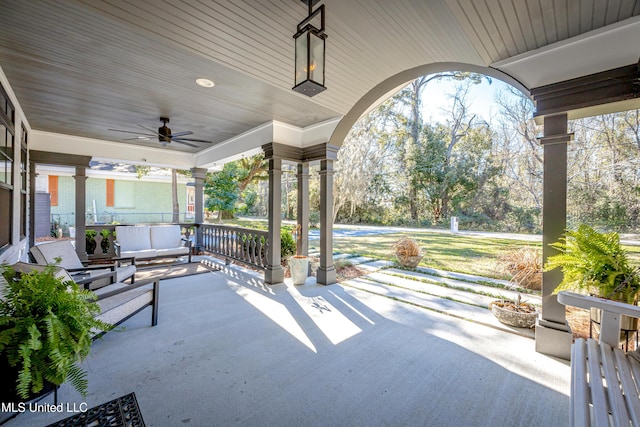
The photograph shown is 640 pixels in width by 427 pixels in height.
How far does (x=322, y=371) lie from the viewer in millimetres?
2428

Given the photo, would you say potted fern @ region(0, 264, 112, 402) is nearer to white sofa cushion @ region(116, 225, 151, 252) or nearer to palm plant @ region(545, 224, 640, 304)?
palm plant @ region(545, 224, 640, 304)

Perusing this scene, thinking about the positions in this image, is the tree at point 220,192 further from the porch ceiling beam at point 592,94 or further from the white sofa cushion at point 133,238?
the porch ceiling beam at point 592,94

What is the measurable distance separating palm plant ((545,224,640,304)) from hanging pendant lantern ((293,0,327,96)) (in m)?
2.51

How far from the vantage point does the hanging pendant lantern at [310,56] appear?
220cm

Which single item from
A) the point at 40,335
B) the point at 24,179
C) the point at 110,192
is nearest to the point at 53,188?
the point at 110,192

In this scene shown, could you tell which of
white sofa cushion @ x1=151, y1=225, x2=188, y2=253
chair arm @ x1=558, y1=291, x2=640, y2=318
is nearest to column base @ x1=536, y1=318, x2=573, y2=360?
chair arm @ x1=558, y1=291, x2=640, y2=318

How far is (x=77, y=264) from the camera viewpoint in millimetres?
4098

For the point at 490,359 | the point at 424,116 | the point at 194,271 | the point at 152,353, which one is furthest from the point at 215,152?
the point at 424,116

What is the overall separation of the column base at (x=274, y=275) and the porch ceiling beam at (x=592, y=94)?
14.0ft

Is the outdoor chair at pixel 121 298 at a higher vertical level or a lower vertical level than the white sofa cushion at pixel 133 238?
lower

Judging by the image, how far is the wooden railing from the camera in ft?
19.0

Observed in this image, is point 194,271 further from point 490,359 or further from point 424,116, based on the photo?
point 424,116

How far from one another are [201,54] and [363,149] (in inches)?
358

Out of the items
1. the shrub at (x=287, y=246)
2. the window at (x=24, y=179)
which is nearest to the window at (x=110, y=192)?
the window at (x=24, y=179)
